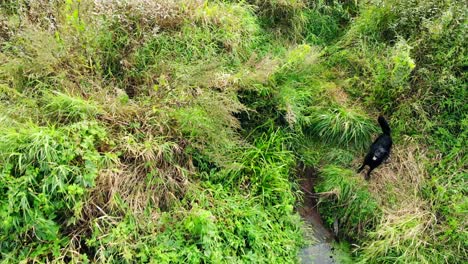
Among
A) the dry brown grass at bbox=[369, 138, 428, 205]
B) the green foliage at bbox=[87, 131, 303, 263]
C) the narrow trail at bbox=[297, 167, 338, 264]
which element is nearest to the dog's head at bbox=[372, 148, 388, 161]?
the dry brown grass at bbox=[369, 138, 428, 205]

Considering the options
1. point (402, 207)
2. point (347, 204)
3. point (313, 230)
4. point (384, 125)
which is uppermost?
point (384, 125)

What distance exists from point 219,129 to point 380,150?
5.21 feet

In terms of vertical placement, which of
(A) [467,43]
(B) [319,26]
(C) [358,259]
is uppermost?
(A) [467,43]

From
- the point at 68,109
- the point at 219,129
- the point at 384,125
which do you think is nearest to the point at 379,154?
the point at 384,125

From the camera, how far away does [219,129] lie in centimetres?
317

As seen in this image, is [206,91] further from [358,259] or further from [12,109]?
[358,259]

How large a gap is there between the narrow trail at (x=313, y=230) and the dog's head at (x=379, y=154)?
0.59m

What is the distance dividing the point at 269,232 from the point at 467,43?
2.88 meters

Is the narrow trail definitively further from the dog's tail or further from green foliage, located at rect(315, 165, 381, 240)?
the dog's tail

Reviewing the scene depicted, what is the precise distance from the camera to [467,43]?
3857 mm

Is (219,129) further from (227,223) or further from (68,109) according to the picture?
(68,109)

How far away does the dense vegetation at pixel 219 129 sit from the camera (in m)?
2.53

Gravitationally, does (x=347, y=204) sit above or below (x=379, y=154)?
below

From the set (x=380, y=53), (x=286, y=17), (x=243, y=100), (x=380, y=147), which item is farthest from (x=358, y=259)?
(x=286, y=17)
